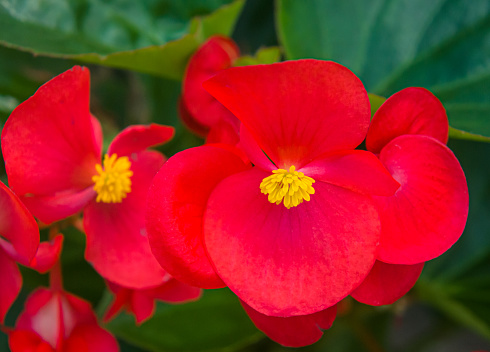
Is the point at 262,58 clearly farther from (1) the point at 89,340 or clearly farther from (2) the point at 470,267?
(2) the point at 470,267

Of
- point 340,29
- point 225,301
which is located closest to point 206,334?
point 225,301

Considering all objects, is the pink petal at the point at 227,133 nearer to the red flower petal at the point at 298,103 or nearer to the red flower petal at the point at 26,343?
the red flower petal at the point at 298,103

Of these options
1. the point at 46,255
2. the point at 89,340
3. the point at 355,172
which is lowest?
the point at 89,340

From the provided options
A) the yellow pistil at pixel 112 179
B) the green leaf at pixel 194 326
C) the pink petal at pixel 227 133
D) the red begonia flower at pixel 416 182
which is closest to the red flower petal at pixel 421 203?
the red begonia flower at pixel 416 182

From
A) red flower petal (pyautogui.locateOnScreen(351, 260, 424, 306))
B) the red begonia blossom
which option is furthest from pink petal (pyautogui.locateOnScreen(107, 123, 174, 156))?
red flower petal (pyautogui.locateOnScreen(351, 260, 424, 306))

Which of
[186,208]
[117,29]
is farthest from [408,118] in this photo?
[117,29]

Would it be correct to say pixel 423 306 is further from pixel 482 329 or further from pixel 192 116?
pixel 192 116
